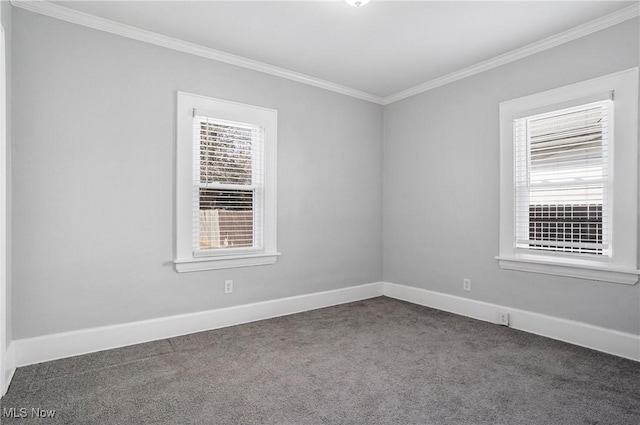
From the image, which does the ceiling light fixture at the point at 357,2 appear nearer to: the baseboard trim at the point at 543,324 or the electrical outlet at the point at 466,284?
the electrical outlet at the point at 466,284

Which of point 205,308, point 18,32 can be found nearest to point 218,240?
point 205,308

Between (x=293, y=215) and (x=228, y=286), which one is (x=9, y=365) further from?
(x=293, y=215)

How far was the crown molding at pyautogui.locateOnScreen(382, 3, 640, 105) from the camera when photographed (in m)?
2.86

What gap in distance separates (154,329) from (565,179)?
3795mm

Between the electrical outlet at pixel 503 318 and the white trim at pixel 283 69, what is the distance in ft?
7.97

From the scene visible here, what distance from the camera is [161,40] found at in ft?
10.8

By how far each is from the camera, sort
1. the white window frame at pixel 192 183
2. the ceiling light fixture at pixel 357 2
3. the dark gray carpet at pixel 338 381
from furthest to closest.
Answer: the white window frame at pixel 192 183 < the ceiling light fixture at pixel 357 2 < the dark gray carpet at pixel 338 381

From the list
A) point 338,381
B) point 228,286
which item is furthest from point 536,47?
point 228,286

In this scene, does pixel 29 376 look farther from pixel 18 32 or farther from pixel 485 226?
pixel 485 226

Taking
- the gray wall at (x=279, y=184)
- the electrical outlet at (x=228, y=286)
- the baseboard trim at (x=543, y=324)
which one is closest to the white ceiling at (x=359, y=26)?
the gray wall at (x=279, y=184)

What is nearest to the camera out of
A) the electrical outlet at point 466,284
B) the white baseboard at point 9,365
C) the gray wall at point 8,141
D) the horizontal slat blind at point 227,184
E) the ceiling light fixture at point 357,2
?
the white baseboard at point 9,365

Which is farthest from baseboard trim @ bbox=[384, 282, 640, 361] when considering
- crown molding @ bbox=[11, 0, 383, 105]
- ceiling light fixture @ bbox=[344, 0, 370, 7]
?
ceiling light fixture @ bbox=[344, 0, 370, 7]

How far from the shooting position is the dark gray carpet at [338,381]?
2.06 meters

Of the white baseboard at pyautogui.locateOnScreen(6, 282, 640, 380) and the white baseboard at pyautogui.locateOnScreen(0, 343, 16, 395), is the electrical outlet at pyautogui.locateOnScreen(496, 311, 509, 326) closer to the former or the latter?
Result: the white baseboard at pyautogui.locateOnScreen(6, 282, 640, 380)
